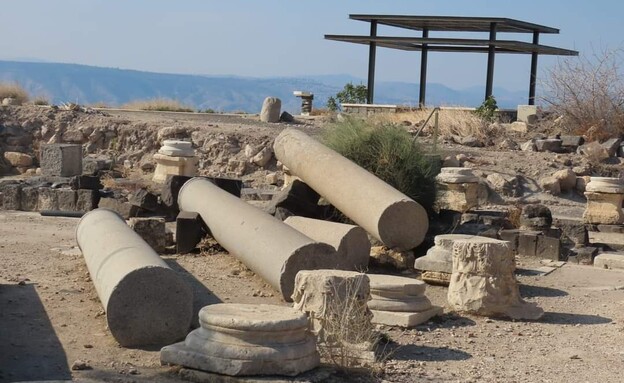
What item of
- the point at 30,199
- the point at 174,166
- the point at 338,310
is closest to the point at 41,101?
the point at 174,166

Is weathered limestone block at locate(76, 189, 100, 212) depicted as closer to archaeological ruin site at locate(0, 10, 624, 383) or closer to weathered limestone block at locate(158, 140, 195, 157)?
archaeological ruin site at locate(0, 10, 624, 383)

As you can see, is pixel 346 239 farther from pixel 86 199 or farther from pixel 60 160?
pixel 60 160

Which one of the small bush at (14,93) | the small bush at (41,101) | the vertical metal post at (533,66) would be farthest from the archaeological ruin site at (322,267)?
the vertical metal post at (533,66)

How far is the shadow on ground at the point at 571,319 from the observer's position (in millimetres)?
9367

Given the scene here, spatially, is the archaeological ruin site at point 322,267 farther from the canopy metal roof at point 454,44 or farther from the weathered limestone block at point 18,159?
the canopy metal roof at point 454,44

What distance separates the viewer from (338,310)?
7621 mm

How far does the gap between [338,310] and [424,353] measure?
0.86 meters

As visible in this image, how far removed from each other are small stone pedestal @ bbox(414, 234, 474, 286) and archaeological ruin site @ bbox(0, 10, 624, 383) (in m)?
0.02

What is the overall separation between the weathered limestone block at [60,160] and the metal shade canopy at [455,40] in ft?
44.6

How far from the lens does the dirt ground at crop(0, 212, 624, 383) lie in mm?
7207

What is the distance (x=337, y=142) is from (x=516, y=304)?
15.7ft

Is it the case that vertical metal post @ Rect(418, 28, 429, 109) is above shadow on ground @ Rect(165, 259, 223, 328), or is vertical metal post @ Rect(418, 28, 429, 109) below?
above

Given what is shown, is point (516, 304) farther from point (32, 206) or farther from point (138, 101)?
point (138, 101)

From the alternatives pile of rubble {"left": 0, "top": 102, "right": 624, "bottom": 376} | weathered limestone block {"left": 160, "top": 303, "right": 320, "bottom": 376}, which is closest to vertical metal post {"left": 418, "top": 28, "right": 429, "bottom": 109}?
pile of rubble {"left": 0, "top": 102, "right": 624, "bottom": 376}
